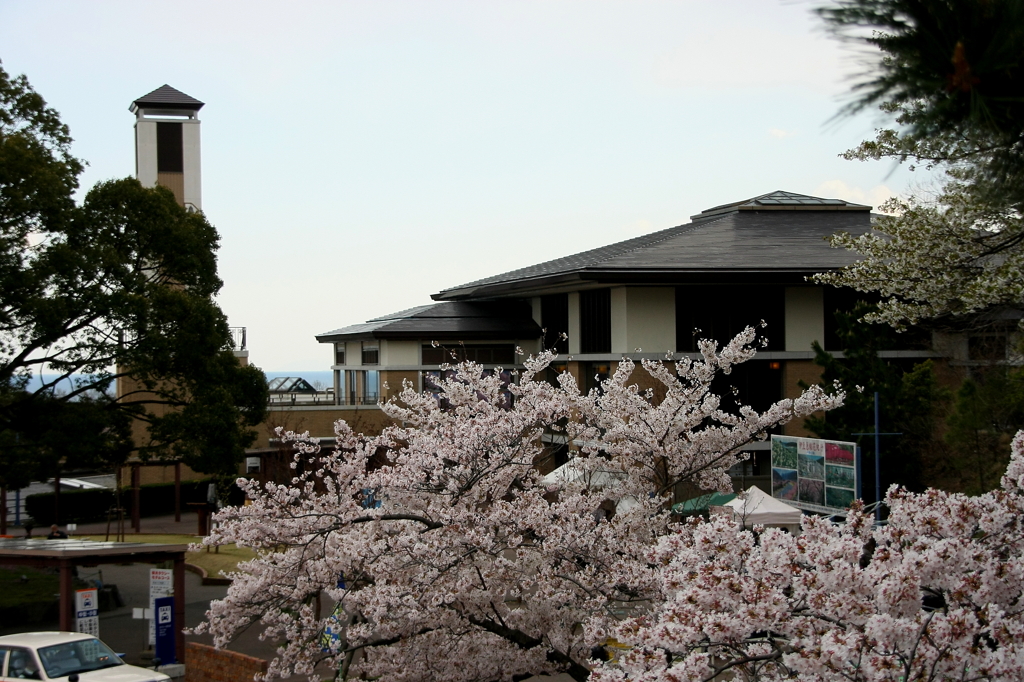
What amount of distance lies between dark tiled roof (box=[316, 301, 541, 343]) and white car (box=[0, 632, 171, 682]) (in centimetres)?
2119

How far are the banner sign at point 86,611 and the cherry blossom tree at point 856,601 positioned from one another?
12192 millimetres

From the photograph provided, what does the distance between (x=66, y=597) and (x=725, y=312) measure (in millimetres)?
17969

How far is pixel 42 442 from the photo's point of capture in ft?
67.6

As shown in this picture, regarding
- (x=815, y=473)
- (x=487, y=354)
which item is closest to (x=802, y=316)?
(x=815, y=473)

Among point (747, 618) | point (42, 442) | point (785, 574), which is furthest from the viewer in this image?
point (42, 442)

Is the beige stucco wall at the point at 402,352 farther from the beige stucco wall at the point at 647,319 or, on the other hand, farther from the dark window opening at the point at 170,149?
the dark window opening at the point at 170,149

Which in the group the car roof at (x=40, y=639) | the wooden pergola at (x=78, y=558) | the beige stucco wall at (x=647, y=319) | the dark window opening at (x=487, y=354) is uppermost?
the beige stucco wall at (x=647, y=319)

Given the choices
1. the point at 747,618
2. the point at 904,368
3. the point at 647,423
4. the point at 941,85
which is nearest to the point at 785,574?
the point at 747,618

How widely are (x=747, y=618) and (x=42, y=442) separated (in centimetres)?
1882

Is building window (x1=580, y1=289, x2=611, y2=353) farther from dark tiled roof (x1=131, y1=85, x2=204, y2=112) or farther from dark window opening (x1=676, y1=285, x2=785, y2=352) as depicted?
dark tiled roof (x1=131, y1=85, x2=204, y2=112)

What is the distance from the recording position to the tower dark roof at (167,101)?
4809 centimetres

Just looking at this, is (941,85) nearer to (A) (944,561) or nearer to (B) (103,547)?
(A) (944,561)

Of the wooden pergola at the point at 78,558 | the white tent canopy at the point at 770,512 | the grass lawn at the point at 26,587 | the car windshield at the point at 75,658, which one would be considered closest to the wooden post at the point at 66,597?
the wooden pergola at the point at 78,558

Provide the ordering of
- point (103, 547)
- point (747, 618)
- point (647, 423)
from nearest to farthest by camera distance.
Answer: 1. point (747, 618)
2. point (647, 423)
3. point (103, 547)
